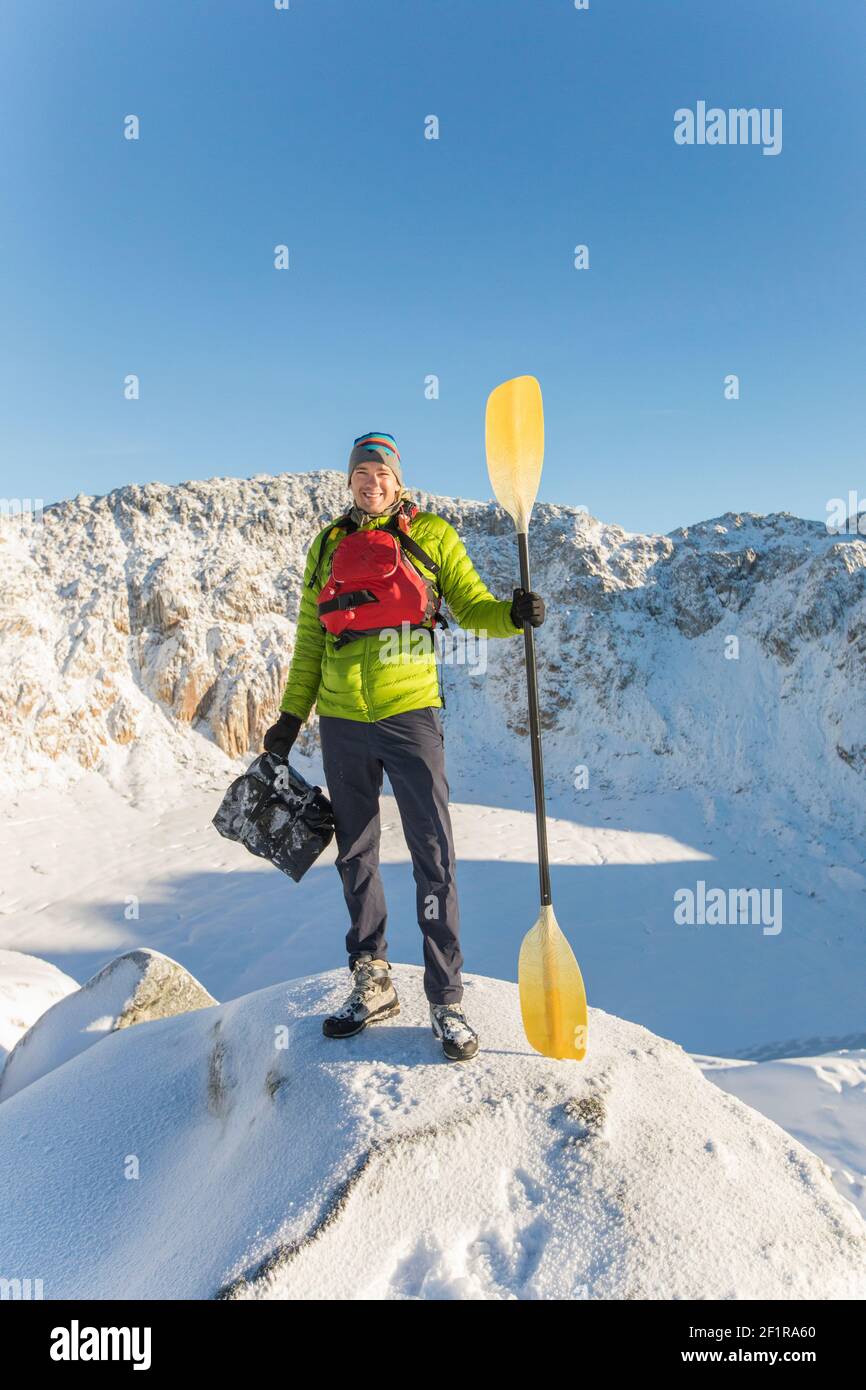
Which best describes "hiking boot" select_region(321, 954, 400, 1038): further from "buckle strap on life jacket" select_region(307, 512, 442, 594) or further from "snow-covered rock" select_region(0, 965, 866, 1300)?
"buckle strap on life jacket" select_region(307, 512, 442, 594)

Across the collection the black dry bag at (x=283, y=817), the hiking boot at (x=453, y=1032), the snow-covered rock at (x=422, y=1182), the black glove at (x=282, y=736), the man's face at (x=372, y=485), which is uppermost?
the man's face at (x=372, y=485)

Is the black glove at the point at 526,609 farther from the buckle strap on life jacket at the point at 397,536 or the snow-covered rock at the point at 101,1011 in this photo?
the snow-covered rock at the point at 101,1011

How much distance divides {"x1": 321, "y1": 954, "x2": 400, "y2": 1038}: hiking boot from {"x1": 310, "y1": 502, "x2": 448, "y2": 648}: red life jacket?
79.2 inches

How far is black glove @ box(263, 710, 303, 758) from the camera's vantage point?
4336mm

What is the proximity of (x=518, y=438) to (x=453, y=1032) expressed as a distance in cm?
374

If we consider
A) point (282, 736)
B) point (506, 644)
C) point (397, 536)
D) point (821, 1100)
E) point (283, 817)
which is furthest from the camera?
point (506, 644)

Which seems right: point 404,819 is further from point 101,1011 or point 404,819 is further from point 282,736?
point 101,1011

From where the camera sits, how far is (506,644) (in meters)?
26.8

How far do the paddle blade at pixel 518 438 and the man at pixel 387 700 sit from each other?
2.18 ft

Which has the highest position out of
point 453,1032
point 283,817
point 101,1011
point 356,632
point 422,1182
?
point 356,632

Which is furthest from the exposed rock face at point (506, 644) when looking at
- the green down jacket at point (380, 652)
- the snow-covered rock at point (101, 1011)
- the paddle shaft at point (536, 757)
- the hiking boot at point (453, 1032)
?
the hiking boot at point (453, 1032)

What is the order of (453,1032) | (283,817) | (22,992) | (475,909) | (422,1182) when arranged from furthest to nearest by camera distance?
(475,909)
(22,992)
(283,817)
(453,1032)
(422,1182)

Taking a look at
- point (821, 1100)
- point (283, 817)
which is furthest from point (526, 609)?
point (821, 1100)

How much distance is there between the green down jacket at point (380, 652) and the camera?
156 inches
